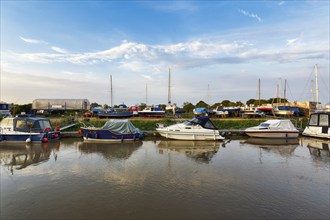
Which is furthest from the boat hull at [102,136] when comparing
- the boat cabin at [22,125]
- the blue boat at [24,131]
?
the boat cabin at [22,125]

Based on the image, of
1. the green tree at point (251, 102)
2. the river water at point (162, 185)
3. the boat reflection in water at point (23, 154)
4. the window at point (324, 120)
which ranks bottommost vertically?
the river water at point (162, 185)

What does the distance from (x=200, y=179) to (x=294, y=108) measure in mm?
32262

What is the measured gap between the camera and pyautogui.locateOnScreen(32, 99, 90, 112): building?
44688 mm

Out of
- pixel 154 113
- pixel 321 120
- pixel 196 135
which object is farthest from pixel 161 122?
pixel 321 120

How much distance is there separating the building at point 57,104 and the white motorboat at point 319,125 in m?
41.5

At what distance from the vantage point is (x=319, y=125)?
22.8 metres

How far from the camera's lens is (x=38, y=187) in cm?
856

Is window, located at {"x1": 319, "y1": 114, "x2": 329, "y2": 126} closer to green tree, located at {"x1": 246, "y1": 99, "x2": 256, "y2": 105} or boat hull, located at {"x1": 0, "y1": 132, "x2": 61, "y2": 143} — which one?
boat hull, located at {"x1": 0, "y1": 132, "x2": 61, "y2": 143}

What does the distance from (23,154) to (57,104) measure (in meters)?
34.1

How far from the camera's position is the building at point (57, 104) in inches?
1759

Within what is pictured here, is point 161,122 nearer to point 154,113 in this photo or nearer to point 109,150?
point 154,113

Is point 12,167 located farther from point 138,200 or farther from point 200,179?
point 200,179

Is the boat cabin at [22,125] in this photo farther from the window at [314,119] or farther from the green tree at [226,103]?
the green tree at [226,103]

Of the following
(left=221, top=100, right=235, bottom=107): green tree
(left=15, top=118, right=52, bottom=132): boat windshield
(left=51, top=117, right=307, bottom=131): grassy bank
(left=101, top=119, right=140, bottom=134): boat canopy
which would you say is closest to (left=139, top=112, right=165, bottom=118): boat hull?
(left=51, top=117, right=307, bottom=131): grassy bank
